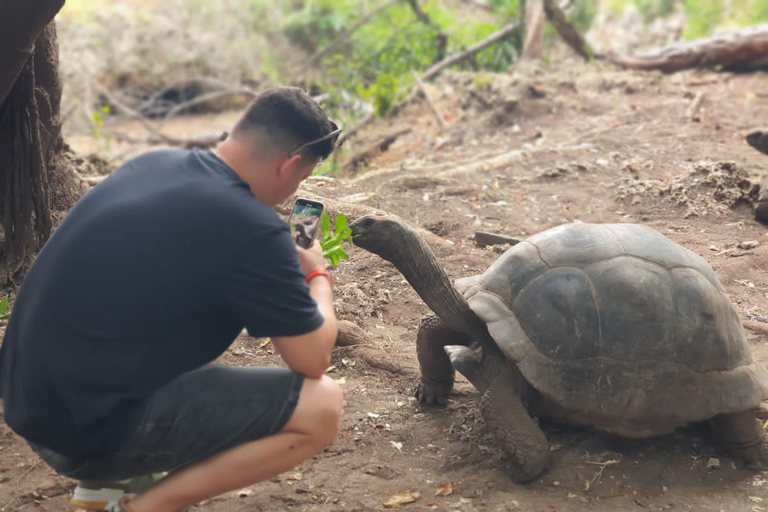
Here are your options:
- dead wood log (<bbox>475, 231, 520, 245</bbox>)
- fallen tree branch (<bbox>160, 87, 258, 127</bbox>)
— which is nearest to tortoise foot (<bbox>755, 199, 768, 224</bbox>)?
dead wood log (<bbox>475, 231, 520, 245</bbox>)

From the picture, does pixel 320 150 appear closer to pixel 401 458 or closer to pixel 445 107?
pixel 401 458

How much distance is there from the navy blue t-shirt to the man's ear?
130 millimetres

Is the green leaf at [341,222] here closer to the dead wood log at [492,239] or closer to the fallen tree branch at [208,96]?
the dead wood log at [492,239]

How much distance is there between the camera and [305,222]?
256cm

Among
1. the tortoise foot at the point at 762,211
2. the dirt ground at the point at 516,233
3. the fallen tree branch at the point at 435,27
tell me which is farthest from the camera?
the fallen tree branch at the point at 435,27

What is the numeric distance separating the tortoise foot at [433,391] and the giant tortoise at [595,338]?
0.99ft

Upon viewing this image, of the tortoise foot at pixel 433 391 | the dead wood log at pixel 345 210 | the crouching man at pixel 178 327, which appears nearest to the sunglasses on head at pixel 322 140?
the crouching man at pixel 178 327

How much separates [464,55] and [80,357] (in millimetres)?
9112

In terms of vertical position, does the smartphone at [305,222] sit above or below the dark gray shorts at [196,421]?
above

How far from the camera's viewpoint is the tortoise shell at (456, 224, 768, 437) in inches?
116

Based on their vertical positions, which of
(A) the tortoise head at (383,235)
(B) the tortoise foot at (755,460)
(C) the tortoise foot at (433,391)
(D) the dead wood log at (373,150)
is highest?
(A) the tortoise head at (383,235)

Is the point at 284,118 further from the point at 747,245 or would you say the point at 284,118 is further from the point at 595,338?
the point at 747,245

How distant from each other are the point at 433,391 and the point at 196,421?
4.84 feet

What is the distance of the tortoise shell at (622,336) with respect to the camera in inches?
116
